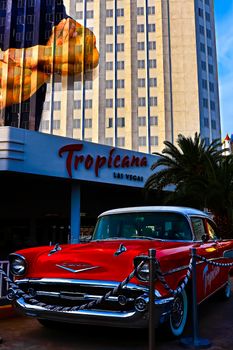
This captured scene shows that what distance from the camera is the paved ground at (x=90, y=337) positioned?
446cm

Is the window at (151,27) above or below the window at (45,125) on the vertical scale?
above

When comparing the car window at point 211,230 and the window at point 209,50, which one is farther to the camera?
the window at point 209,50

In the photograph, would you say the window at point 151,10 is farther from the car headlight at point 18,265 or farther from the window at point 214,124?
the car headlight at point 18,265

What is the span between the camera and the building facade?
6525 cm

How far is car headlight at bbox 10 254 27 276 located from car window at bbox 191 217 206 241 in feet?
8.57

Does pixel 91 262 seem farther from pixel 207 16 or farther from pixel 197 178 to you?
pixel 207 16

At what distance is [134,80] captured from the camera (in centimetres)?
6706

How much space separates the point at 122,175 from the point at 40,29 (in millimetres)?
57226

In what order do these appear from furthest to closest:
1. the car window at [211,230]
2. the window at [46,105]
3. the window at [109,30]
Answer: the window at [109,30]
the window at [46,105]
the car window at [211,230]

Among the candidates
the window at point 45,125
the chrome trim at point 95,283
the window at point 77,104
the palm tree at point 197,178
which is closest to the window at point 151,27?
the window at point 77,104

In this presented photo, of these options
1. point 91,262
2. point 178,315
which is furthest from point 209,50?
point 91,262

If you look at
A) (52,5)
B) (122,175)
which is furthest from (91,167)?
(52,5)

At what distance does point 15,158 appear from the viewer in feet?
48.6

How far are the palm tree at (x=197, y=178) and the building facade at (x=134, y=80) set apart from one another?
148 ft
